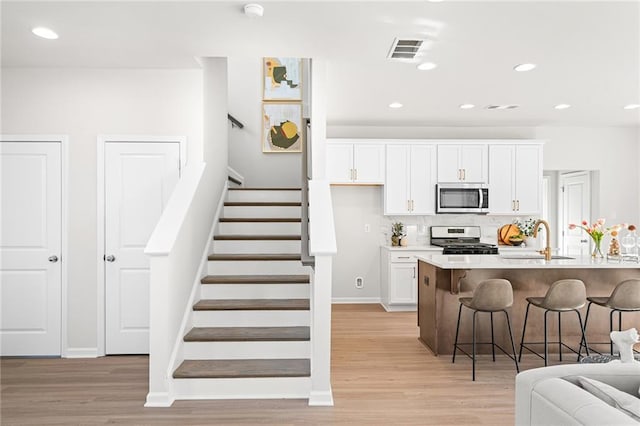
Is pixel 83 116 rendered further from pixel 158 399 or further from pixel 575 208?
pixel 575 208

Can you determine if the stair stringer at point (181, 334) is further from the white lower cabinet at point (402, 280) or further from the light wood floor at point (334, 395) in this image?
the white lower cabinet at point (402, 280)

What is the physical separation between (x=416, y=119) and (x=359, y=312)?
2.85m

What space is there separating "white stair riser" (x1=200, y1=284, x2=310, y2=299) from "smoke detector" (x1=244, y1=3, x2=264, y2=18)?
2212mm

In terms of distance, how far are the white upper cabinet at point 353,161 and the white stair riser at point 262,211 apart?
1.52m

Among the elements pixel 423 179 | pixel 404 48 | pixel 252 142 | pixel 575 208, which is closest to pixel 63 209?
pixel 252 142

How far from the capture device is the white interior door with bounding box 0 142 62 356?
4348 mm

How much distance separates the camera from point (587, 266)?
163 inches

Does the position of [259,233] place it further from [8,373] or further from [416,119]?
[416,119]

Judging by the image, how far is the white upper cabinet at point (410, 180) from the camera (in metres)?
6.68

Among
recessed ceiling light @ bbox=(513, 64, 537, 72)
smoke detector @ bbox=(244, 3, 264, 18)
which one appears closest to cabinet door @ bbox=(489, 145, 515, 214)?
recessed ceiling light @ bbox=(513, 64, 537, 72)

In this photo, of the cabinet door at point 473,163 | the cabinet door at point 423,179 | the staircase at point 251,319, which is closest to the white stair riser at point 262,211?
the staircase at point 251,319

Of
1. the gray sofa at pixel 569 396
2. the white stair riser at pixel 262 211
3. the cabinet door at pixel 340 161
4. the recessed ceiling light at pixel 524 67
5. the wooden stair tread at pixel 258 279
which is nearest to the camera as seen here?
the gray sofa at pixel 569 396

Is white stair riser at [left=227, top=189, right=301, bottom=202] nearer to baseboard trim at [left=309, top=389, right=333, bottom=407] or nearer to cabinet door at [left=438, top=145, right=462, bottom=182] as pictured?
cabinet door at [left=438, top=145, right=462, bottom=182]

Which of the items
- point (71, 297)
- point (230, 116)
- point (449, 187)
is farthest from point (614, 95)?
point (71, 297)
